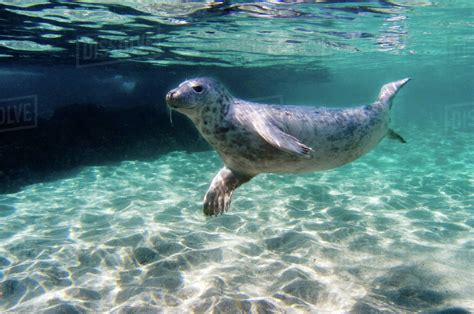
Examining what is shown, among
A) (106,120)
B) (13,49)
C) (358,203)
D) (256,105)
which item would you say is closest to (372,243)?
(358,203)

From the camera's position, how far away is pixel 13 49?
12.8m

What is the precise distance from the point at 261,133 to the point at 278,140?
0.77 ft

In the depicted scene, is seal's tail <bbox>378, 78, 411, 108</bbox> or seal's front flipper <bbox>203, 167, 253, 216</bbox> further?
seal's tail <bbox>378, 78, 411, 108</bbox>

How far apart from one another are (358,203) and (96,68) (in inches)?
577

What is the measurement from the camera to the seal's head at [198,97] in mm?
3545

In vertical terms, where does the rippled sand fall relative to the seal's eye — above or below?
below

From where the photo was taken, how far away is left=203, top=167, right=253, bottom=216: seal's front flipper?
458 centimetres

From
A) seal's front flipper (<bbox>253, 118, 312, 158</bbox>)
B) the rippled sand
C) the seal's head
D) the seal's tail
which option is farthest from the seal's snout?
the seal's tail

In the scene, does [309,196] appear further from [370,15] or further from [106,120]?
[106,120]

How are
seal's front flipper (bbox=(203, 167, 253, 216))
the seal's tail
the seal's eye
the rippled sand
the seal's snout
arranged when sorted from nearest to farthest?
the seal's snout → the seal's eye → the rippled sand → seal's front flipper (bbox=(203, 167, 253, 216)) → the seal's tail

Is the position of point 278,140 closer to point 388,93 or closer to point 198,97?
point 198,97

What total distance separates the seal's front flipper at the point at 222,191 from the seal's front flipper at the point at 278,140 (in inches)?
40.1

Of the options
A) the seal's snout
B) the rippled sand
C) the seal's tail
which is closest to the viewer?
the seal's snout

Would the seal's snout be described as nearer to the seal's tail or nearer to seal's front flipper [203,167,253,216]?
seal's front flipper [203,167,253,216]
